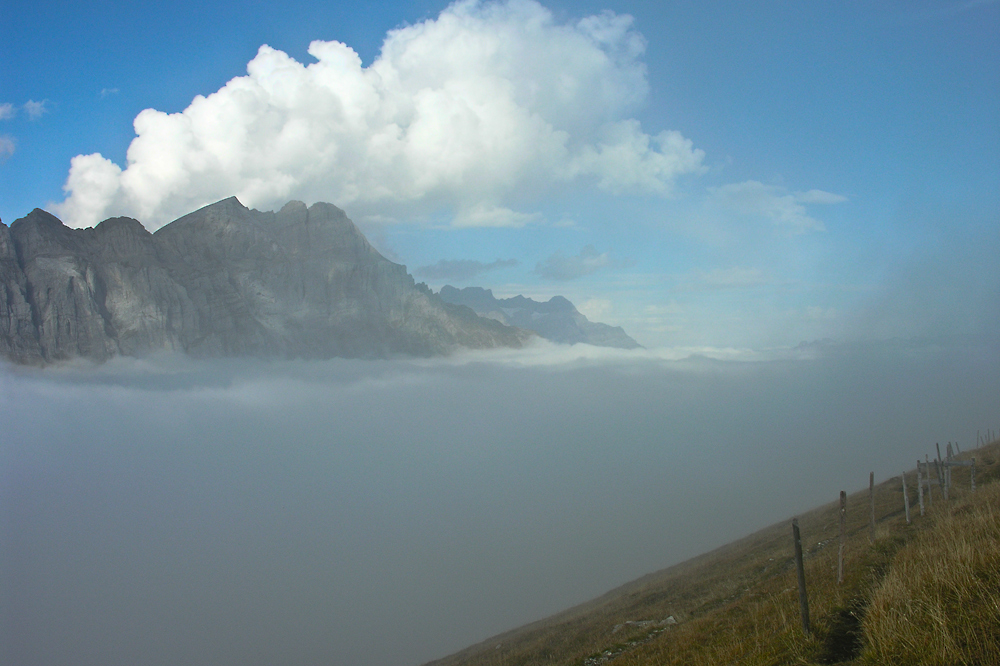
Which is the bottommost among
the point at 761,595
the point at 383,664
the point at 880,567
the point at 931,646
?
the point at 383,664

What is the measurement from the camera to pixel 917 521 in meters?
23.0

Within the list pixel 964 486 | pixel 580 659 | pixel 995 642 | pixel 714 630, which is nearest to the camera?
pixel 995 642

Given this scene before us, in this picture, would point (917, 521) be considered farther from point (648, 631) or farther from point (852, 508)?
point (852, 508)

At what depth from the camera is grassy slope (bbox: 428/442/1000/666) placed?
8242mm

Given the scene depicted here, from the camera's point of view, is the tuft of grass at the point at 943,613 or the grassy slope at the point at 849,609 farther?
the grassy slope at the point at 849,609

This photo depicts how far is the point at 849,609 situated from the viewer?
12.6 metres

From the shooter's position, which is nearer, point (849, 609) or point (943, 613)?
point (943, 613)

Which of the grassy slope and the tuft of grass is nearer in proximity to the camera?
the tuft of grass

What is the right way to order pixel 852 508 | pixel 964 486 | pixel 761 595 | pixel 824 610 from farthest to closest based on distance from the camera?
1. pixel 852 508
2. pixel 964 486
3. pixel 761 595
4. pixel 824 610

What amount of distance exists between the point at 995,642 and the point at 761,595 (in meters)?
13.3

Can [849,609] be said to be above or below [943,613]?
below

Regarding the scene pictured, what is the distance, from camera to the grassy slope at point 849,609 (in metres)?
8.24

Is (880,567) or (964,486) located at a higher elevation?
(880,567)

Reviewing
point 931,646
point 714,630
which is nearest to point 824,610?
point 714,630
